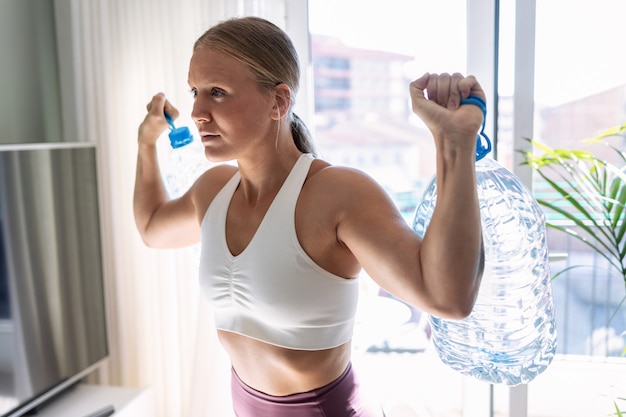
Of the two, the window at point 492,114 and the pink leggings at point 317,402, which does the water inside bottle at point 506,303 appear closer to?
the pink leggings at point 317,402

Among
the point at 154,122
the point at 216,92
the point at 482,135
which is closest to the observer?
the point at 482,135

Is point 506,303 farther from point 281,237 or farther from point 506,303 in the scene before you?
point 281,237

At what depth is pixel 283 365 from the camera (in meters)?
1.26

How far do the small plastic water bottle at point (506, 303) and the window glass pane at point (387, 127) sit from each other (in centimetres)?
113

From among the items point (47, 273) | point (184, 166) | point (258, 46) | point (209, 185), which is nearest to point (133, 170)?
point (47, 273)

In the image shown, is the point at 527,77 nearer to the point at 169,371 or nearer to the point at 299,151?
the point at 299,151

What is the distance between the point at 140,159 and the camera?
155cm

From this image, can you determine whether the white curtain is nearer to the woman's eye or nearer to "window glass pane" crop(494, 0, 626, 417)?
"window glass pane" crop(494, 0, 626, 417)

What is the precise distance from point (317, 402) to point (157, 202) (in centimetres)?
63

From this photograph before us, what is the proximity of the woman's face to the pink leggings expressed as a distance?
1.59ft

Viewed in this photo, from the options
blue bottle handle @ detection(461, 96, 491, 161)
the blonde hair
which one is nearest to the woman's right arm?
the blonde hair

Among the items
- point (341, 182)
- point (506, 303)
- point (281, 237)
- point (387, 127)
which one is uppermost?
point (387, 127)

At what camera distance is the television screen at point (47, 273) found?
6.49 feet

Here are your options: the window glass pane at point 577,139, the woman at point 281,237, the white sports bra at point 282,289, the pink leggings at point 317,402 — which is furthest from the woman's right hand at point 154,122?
the window glass pane at point 577,139
